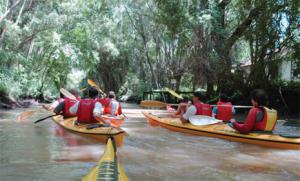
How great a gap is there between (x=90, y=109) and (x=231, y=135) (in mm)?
3222

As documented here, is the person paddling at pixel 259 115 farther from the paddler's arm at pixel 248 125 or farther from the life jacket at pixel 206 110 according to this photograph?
the life jacket at pixel 206 110

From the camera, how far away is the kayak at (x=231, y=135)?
26.7ft

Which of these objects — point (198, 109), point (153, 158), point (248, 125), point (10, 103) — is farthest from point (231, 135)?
point (10, 103)

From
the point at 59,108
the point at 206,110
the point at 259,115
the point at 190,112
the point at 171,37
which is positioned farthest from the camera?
the point at 171,37

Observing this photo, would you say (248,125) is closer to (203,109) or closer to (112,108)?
(203,109)

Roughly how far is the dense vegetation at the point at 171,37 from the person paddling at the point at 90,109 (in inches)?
446

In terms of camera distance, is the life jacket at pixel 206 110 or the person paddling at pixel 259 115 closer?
the person paddling at pixel 259 115

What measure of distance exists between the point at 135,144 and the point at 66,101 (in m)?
3.07

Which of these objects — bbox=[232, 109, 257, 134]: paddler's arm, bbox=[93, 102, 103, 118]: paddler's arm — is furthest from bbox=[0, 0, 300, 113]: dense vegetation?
bbox=[93, 102, 103, 118]: paddler's arm

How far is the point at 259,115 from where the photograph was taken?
8391 mm

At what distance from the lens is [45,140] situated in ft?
31.8

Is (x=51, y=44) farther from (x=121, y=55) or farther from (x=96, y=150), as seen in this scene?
(x=96, y=150)

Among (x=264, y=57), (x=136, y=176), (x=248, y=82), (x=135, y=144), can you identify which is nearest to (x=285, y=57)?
(x=264, y=57)

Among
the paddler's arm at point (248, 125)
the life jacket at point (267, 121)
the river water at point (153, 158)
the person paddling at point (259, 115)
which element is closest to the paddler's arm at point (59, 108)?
the river water at point (153, 158)
